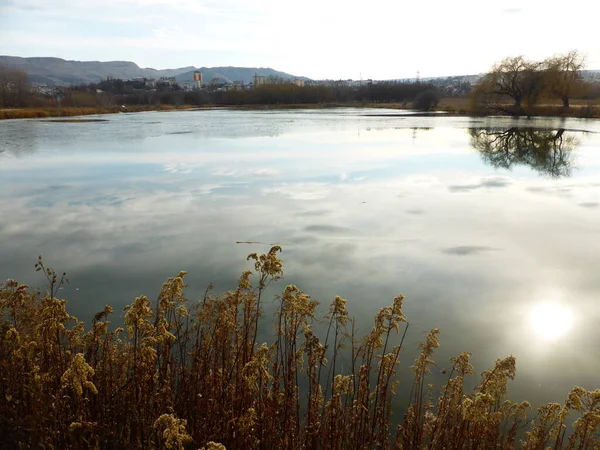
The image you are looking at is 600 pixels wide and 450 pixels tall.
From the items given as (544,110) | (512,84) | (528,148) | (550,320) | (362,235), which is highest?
(512,84)

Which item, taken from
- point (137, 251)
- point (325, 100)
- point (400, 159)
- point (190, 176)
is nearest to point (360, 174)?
point (400, 159)

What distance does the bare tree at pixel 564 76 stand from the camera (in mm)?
37031

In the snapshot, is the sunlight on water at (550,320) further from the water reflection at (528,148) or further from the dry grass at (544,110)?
the dry grass at (544,110)

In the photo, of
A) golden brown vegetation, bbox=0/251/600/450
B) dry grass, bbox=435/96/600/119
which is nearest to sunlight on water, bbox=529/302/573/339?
golden brown vegetation, bbox=0/251/600/450

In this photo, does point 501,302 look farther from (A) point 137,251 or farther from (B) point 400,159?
(B) point 400,159

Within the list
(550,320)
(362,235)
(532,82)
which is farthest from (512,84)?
(550,320)

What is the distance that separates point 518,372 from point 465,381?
1.70ft

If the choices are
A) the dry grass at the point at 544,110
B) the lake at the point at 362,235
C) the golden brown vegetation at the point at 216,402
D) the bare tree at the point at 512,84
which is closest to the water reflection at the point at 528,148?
the lake at the point at 362,235

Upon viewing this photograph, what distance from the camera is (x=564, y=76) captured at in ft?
122

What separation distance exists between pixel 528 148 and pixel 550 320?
16177mm

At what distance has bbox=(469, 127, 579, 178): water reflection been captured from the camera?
1542cm

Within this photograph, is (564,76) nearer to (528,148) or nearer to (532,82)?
(532,82)

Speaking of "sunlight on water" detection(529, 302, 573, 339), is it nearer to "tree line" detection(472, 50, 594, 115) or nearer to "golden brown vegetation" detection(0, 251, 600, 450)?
"golden brown vegetation" detection(0, 251, 600, 450)

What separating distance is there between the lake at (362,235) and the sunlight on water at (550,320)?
0.02 metres
